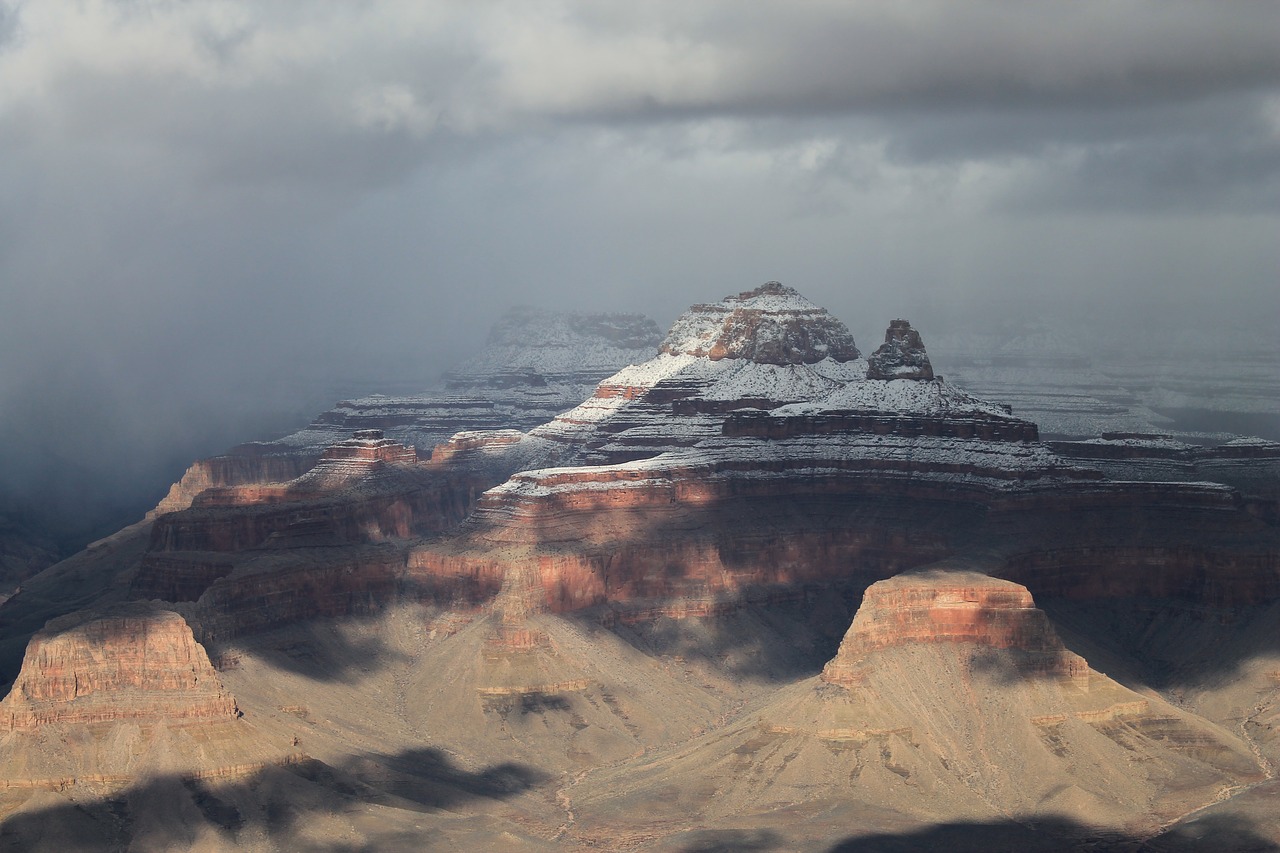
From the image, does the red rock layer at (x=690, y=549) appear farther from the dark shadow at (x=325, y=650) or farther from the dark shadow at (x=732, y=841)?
the dark shadow at (x=732, y=841)

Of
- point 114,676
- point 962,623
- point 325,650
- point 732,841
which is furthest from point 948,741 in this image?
point 325,650

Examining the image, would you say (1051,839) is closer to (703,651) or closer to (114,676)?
(703,651)

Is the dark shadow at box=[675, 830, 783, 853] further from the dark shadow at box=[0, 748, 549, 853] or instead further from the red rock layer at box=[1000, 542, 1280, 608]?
the red rock layer at box=[1000, 542, 1280, 608]

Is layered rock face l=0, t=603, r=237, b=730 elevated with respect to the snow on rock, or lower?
lower

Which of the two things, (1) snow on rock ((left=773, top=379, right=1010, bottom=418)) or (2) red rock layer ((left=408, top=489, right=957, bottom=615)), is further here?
(1) snow on rock ((left=773, top=379, right=1010, bottom=418))

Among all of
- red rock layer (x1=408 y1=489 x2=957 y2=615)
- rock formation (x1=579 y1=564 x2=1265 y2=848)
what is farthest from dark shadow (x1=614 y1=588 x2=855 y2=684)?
rock formation (x1=579 y1=564 x2=1265 y2=848)

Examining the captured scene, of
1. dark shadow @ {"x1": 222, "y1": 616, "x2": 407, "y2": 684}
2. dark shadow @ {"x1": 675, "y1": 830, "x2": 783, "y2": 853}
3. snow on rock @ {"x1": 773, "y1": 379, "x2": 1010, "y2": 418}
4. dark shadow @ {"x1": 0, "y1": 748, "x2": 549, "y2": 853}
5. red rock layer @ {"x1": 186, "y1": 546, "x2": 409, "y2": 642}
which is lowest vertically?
dark shadow @ {"x1": 675, "y1": 830, "x2": 783, "y2": 853}
